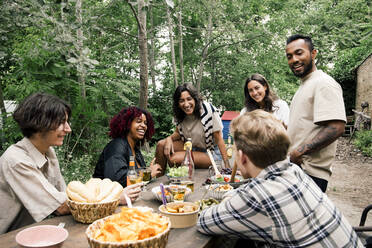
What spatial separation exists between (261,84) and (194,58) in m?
12.7

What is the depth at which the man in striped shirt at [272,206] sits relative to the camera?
1420 millimetres

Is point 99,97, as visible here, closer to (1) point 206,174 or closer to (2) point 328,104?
(1) point 206,174

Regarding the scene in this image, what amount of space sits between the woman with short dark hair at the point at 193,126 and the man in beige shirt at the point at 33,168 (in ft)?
5.54

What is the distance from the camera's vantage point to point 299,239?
1413 mm

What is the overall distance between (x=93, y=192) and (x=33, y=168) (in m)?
0.46

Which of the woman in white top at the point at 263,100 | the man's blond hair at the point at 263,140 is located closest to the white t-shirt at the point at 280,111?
the woman in white top at the point at 263,100

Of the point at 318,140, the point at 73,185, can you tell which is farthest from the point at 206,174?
the point at 73,185

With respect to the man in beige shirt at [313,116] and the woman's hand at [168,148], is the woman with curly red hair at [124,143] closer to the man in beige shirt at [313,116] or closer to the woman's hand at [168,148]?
the woman's hand at [168,148]

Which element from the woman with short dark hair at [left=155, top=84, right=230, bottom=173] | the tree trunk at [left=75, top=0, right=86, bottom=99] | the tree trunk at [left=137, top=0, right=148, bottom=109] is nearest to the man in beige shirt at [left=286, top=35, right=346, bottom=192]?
the woman with short dark hair at [left=155, top=84, right=230, bottom=173]

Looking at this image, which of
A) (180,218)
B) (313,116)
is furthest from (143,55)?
(180,218)

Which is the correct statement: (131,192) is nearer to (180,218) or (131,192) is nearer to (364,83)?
(180,218)

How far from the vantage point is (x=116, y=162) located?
2.68 meters

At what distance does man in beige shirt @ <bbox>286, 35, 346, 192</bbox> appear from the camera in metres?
2.49

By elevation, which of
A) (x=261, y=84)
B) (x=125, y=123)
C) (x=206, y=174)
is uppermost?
(x=261, y=84)
